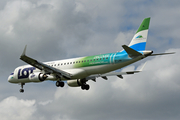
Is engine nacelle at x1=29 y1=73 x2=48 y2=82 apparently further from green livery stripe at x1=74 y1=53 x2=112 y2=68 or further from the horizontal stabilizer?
the horizontal stabilizer

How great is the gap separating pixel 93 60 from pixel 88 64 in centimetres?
102

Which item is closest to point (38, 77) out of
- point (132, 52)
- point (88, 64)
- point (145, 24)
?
point (88, 64)

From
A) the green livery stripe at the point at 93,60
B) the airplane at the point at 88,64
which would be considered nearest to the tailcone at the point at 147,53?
the airplane at the point at 88,64

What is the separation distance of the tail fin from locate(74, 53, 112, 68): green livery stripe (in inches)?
164

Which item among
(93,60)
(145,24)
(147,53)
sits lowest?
(147,53)

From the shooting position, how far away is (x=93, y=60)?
44531 millimetres

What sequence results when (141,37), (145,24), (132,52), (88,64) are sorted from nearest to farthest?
1. (132,52)
2. (145,24)
3. (141,37)
4. (88,64)

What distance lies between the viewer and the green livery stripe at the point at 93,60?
43.5 metres

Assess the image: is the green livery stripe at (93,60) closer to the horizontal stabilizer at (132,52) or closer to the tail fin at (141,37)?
the horizontal stabilizer at (132,52)

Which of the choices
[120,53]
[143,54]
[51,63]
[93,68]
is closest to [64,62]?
[51,63]

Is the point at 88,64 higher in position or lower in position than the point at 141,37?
lower

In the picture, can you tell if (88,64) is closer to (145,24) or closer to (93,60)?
(93,60)

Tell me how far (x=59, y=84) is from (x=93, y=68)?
6788 millimetres

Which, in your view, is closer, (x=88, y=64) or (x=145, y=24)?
(x=145, y=24)
